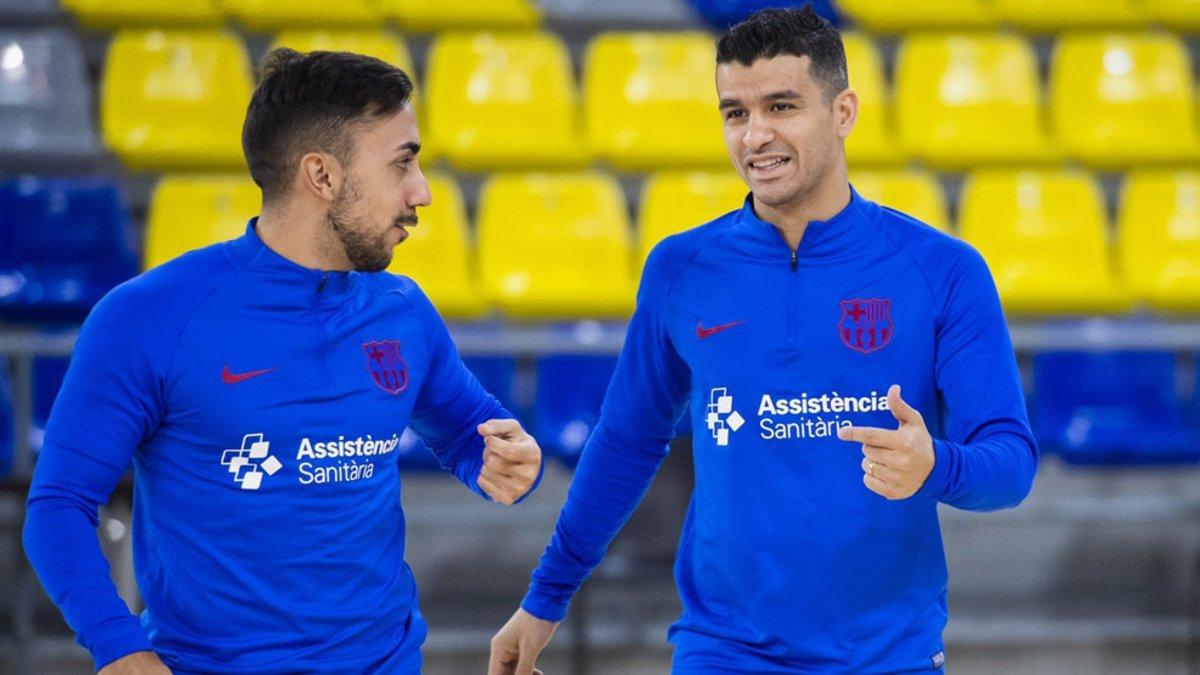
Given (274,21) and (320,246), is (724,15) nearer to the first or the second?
(274,21)

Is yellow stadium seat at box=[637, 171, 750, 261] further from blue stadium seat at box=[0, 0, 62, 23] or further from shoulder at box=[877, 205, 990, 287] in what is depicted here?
shoulder at box=[877, 205, 990, 287]

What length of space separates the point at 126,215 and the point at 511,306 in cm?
154

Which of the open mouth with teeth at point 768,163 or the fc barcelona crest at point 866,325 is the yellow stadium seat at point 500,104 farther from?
the fc barcelona crest at point 866,325

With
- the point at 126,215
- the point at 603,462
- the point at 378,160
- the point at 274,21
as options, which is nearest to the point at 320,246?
the point at 378,160

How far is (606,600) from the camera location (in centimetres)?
579

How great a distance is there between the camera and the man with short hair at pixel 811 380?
8.91 ft

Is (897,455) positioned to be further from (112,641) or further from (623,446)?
(112,641)

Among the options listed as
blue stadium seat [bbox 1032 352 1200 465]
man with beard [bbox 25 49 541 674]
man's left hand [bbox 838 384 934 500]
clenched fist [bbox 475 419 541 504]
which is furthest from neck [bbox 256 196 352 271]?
blue stadium seat [bbox 1032 352 1200 465]

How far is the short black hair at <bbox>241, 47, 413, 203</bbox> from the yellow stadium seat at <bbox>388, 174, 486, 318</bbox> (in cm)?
298

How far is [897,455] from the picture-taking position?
2.36 metres

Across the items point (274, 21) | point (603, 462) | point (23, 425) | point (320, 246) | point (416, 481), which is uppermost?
point (274, 21)

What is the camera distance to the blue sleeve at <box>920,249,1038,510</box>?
246cm

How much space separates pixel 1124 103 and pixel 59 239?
4193 millimetres

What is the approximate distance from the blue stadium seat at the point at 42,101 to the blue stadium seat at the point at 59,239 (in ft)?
0.86
